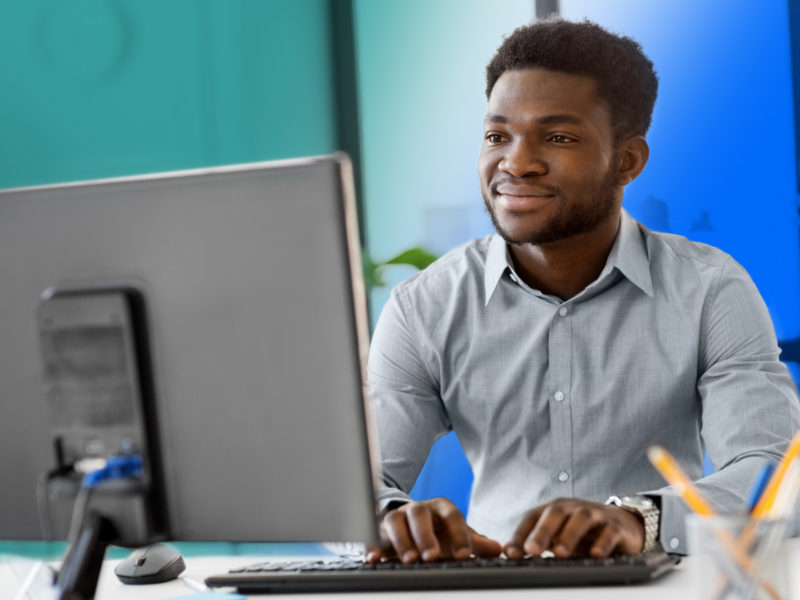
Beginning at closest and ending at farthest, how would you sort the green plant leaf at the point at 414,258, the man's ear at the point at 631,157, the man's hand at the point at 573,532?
the man's hand at the point at 573,532 < the man's ear at the point at 631,157 < the green plant leaf at the point at 414,258

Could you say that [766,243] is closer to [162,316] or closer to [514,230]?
[514,230]

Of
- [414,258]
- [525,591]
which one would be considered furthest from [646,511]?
[414,258]

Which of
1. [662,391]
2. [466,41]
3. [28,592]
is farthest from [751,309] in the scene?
[466,41]

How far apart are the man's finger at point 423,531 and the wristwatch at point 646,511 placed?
0.83ft

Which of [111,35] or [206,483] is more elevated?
[111,35]

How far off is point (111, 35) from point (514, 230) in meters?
1.36

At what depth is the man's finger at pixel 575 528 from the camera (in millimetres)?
977

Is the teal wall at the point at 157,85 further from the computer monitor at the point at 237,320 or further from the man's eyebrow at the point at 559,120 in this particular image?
the computer monitor at the point at 237,320

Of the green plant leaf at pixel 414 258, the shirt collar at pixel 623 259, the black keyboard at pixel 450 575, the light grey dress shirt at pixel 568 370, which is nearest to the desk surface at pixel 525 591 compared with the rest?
the black keyboard at pixel 450 575

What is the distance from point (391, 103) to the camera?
135 inches

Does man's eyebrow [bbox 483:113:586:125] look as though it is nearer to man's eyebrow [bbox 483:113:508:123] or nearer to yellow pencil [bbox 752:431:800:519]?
man's eyebrow [bbox 483:113:508:123]

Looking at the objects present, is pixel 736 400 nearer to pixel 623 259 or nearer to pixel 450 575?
pixel 623 259

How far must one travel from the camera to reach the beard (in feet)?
5.29

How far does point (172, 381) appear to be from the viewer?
0.73m
